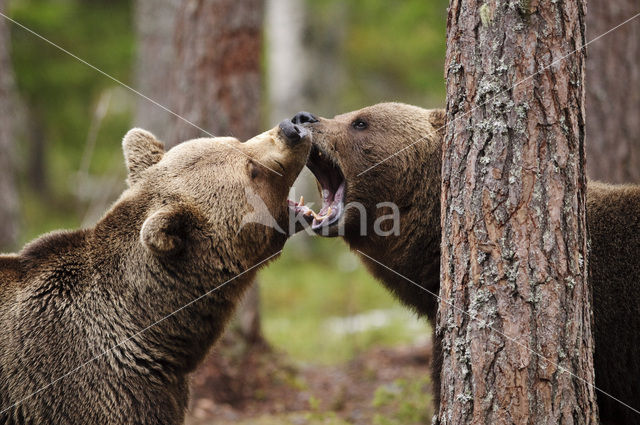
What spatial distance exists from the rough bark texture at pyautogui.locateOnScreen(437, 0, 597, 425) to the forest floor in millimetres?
2883

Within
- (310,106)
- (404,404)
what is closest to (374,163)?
(404,404)

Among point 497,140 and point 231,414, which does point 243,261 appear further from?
point 231,414

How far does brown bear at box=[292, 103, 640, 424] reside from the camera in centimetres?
434

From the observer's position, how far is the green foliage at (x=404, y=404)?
6227mm

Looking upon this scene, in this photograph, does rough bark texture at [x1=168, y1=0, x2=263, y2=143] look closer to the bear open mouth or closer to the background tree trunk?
the background tree trunk

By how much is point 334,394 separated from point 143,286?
3700 millimetres

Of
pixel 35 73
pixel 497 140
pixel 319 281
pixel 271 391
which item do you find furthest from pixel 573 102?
pixel 35 73

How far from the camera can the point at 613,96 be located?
6977 mm

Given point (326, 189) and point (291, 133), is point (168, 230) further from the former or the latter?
point (326, 189)

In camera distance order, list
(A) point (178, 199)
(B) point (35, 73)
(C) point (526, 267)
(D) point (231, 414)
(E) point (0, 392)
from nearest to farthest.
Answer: (C) point (526, 267)
(E) point (0, 392)
(A) point (178, 199)
(D) point (231, 414)
(B) point (35, 73)

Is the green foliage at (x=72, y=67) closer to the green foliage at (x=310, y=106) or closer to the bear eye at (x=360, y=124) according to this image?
the green foliage at (x=310, y=106)

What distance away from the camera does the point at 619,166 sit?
6879 millimetres

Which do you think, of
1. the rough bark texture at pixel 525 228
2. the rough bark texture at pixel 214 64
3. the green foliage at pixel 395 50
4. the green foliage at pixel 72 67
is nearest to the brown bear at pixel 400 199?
the rough bark texture at pixel 525 228

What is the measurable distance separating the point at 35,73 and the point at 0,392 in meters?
11.7
